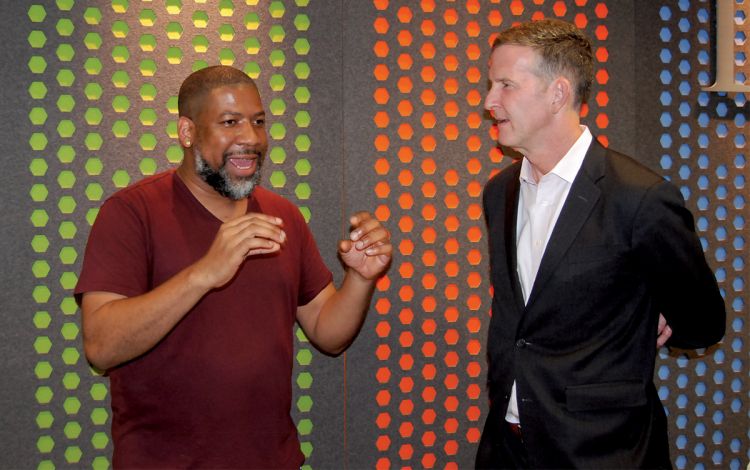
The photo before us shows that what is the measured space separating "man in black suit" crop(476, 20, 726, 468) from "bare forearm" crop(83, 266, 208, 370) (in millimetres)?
987

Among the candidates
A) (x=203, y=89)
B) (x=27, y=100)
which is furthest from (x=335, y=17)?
(x=27, y=100)

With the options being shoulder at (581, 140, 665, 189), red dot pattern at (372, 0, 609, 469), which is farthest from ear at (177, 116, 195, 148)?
shoulder at (581, 140, 665, 189)

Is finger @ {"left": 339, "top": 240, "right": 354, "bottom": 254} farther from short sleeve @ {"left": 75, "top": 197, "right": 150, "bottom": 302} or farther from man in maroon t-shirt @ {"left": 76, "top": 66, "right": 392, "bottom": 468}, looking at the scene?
short sleeve @ {"left": 75, "top": 197, "right": 150, "bottom": 302}

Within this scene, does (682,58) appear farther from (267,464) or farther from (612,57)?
(267,464)

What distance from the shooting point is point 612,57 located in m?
3.30

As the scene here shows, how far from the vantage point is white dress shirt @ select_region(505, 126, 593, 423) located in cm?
230

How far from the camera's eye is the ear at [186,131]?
2486 millimetres


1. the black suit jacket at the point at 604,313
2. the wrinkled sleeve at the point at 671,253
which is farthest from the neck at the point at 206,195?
the wrinkled sleeve at the point at 671,253

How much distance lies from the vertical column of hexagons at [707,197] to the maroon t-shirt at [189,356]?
194cm

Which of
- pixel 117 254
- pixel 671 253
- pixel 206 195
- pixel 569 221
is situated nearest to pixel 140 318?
pixel 117 254

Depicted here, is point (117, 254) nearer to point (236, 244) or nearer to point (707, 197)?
point (236, 244)

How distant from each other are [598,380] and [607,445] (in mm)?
190

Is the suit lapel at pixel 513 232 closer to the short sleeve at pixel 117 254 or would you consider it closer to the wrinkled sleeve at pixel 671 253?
the wrinkled sleeve at pixel 671 253

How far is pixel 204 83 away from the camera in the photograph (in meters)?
2.48
